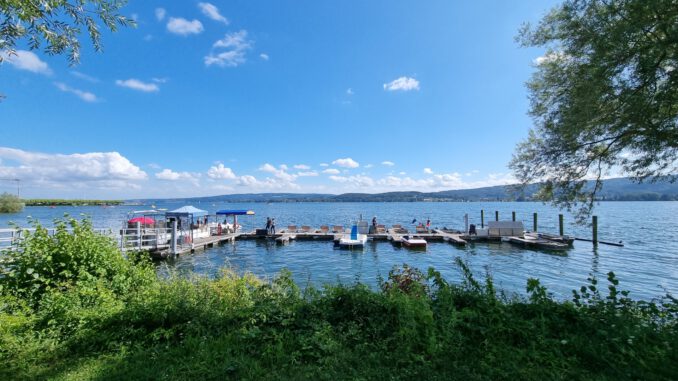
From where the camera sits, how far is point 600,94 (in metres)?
5.46

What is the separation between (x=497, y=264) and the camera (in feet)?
57.4

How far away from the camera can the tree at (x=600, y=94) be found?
491 cm

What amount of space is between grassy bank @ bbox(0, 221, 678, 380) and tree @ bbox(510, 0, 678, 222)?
142 inches

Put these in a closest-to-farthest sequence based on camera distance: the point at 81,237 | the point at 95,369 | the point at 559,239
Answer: the point at 95,369, the point at 81,237, the point at 559,239

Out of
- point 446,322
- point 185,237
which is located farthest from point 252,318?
point 185,237

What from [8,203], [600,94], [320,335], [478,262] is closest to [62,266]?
[320,335]

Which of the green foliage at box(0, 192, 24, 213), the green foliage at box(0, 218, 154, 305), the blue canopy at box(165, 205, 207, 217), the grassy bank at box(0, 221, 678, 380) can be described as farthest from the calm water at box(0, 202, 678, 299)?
the green foliage at box(0, 192, 24, 213)

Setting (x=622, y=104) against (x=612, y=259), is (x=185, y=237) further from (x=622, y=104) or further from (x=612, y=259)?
(x=612, y=259)

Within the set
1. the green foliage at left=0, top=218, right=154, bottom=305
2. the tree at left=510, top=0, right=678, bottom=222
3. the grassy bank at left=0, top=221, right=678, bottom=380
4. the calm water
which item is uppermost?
the tree at left=510, top=0, right=678, bottom=222

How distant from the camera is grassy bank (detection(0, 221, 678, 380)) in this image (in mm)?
3238

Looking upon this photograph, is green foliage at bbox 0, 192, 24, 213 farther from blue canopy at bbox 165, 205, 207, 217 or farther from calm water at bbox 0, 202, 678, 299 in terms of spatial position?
blue canopy at bbox 165, 205, 207, 217

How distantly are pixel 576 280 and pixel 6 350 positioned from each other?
19175 mm

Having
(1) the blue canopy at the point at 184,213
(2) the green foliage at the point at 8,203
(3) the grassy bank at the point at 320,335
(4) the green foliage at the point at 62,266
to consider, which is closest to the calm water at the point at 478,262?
(1) the blue canopy at the point at 184,213

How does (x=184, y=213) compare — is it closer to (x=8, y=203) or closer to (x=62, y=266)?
(x=62, y=266)
